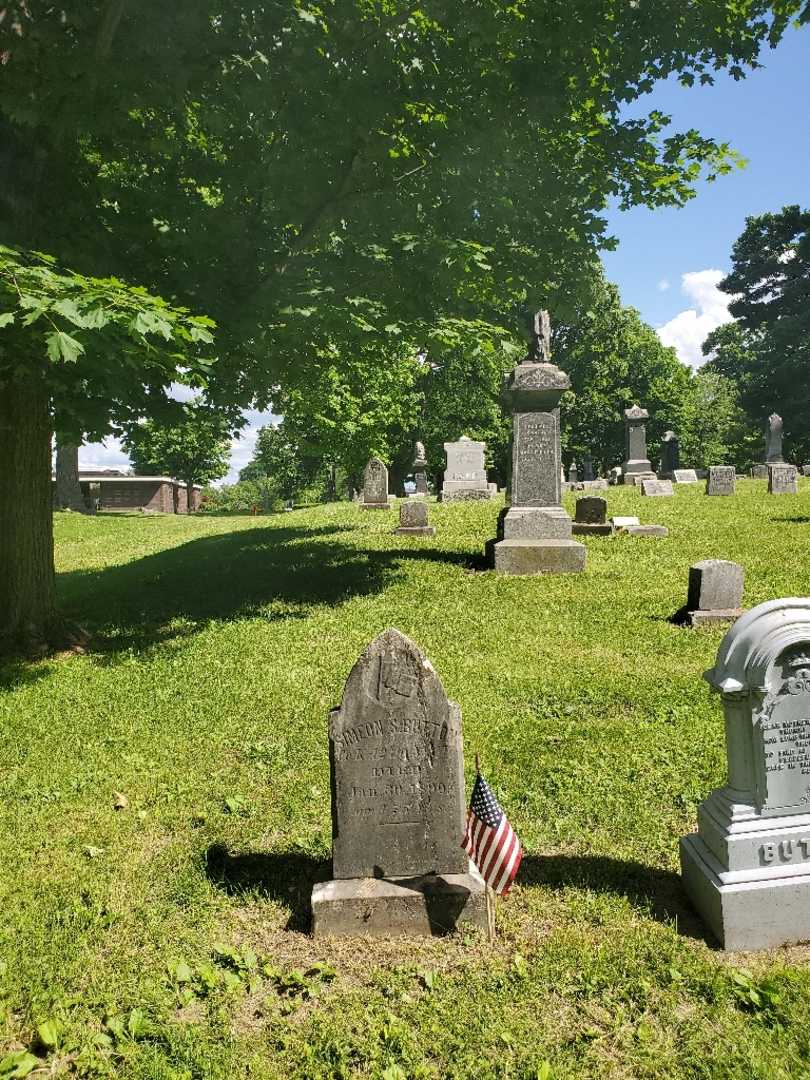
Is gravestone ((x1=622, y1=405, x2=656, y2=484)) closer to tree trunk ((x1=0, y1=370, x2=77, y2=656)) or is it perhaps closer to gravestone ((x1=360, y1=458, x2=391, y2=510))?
gravestone ((x1=360, y1=458, x2=391, y2=510))

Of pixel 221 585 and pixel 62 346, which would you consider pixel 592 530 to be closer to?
pixel 221 585

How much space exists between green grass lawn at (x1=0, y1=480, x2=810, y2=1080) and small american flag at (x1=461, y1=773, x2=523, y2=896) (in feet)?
0.80

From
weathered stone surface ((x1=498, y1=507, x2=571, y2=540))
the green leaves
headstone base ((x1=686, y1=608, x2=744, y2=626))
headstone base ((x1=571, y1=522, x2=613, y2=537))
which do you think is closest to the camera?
the green leaves

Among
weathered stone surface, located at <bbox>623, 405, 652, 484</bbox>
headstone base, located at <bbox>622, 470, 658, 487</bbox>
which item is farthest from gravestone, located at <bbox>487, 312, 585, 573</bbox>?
weathered stone surface, located at <bbox>623, 405, 652, 484</bbox>

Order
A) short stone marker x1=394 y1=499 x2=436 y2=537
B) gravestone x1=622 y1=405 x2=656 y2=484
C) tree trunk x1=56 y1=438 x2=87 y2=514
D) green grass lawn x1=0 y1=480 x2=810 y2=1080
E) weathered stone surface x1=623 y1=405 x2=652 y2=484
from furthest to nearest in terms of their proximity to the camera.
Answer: tree trunk x1=56 y1=438 x2=87 y2=514
weathered stone surface x1=623 y1=405 x2=652 y2=484
gravestone x1=622 y1=405 x2=656 y2=484
short stone marker x1=394 y1=499 x2=436 y2=537
green grass lawn x1=0 y1=480 x2=810 y2=1080

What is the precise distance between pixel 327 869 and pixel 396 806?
0.78 m

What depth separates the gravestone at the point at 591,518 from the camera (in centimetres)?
1473

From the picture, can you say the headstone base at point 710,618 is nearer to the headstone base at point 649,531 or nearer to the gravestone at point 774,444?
the headstone base at point 649,531

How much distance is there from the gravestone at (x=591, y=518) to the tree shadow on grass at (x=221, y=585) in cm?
337

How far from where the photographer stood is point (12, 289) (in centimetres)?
549

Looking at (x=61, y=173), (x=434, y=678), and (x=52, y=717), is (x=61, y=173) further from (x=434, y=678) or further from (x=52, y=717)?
(x=434, y=678)

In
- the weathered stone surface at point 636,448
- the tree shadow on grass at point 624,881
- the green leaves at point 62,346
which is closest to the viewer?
the tree shadow on grass at point 624,881

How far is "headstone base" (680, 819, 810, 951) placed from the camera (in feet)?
10.8

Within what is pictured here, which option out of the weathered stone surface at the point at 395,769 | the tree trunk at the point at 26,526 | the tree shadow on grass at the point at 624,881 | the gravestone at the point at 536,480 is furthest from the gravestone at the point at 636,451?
the weathered stone surface at the point at 395,769
